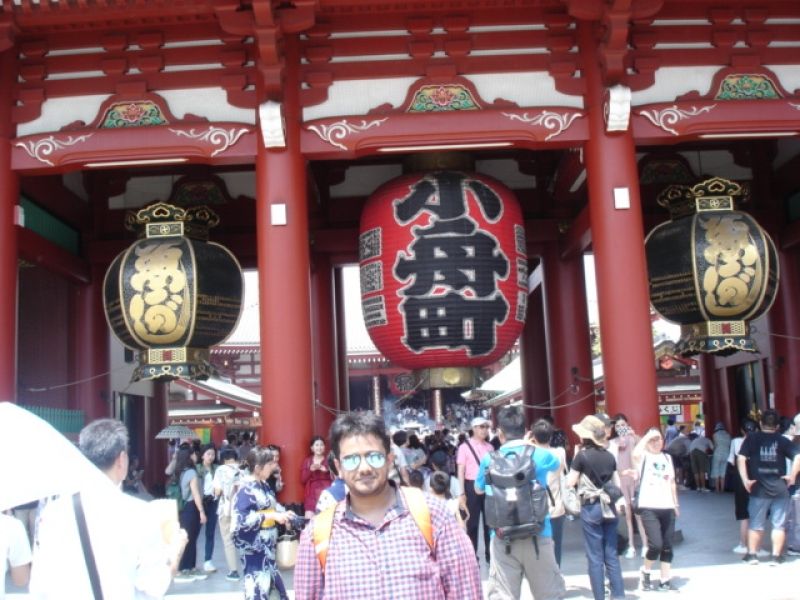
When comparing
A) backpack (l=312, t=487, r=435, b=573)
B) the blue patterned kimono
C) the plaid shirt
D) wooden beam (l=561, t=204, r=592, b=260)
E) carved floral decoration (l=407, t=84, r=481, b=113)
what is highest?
carved floral decoration (l=407, t=84, r=481, b=113)

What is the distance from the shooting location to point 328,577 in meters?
2.69

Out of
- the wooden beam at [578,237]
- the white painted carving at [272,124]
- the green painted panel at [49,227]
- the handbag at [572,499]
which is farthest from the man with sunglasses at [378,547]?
the green painted panel at [49,227]

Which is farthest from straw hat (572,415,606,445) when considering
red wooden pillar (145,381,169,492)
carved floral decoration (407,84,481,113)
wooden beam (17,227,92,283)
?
red wooden pillar (145,381,169,492)

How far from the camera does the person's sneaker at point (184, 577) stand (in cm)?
877

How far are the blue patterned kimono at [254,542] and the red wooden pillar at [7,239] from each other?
454 cm

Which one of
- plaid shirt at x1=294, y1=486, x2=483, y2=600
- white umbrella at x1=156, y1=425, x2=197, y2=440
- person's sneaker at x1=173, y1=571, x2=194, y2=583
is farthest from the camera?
white umbrella at x1=156, y1=425, x2=197, y2=440

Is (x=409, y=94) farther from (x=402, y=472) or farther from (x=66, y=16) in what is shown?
(x=402, y=472)

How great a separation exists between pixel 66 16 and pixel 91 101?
98cm

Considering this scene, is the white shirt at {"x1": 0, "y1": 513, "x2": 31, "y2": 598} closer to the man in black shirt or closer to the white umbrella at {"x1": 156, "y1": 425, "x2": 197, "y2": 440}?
the man in black shirt

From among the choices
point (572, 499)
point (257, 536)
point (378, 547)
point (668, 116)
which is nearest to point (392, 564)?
point (378, 547)

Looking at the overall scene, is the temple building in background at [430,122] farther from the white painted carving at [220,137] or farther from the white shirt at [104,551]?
the white shirt at [104,551]

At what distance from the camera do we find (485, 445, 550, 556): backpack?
502 cm

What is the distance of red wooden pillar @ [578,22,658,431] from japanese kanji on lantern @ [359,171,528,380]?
3.59 ft

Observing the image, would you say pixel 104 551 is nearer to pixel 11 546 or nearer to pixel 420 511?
pixel 11 546
